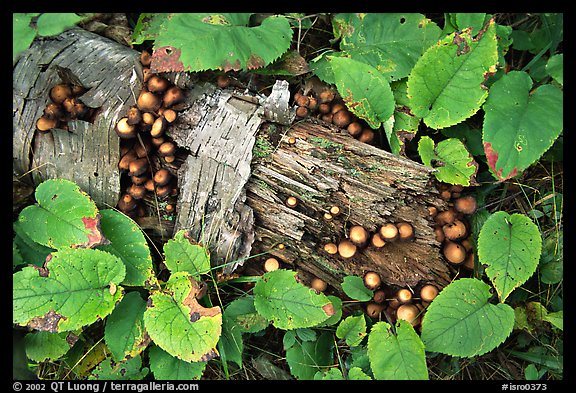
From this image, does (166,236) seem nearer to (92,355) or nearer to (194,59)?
(92,355)

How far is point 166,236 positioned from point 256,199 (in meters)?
0.76

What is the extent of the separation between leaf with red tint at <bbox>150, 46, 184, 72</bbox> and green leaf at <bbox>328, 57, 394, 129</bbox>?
1.02m

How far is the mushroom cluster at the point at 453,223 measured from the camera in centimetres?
319

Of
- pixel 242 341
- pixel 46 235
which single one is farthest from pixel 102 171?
pixel 242 341

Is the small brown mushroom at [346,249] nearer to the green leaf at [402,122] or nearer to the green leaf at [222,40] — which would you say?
the green leaf at [402,122]

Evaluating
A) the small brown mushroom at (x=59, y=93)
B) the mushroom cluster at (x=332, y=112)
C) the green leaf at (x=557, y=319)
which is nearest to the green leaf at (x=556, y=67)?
the mushroom cluster at (x=332, y=112)

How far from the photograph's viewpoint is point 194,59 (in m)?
3.01

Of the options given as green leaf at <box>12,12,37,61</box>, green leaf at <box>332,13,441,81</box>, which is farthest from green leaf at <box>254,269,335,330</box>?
green leaf at <box>12,12,37,61</box>

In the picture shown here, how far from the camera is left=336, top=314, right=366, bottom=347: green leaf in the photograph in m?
3.12

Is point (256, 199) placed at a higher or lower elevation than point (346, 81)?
lower

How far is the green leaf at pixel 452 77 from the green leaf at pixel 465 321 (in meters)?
1.11

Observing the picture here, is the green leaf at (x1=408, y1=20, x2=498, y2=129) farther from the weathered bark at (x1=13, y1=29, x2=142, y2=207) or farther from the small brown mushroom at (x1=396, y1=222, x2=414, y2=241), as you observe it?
the weathered bark at (x1=13, y1=29, x2=142, y2=207)

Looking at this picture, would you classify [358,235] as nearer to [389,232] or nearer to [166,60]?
[389,232]

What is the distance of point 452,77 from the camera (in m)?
3.16
